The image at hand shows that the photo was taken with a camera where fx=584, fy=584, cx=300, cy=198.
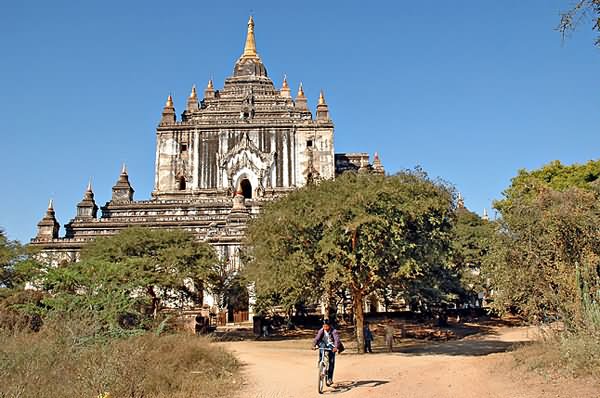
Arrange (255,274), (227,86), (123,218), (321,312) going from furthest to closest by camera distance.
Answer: (227,86), (123,218), (321,312), (255,274)

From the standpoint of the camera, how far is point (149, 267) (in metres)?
25.0

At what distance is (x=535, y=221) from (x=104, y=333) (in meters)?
12.1

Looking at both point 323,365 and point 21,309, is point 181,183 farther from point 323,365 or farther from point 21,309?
point 323,365

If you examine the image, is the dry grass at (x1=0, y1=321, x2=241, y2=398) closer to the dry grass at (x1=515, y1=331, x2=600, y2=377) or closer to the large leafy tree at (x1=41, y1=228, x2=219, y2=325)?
the large leafy tree at (x1=41, y1=228, x2=219, y2=325)

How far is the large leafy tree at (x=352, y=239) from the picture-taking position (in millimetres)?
18703

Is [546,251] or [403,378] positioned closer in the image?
[403,378]

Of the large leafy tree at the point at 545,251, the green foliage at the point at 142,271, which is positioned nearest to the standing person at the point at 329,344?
the large leafy tree at the point at 545,251

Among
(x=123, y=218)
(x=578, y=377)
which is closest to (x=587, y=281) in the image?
Answer: (x=578, y=377)

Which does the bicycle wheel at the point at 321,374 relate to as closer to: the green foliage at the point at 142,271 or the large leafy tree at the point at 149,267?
the green foliage at the point at 142,271

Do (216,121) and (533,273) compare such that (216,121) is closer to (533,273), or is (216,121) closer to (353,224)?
(353,224)

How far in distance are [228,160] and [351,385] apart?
33956 mm

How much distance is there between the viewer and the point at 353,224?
59.9 feet

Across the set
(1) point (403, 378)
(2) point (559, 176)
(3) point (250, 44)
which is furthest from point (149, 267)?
(3) point (250, 44)

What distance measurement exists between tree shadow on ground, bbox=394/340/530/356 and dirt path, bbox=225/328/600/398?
0.14m
